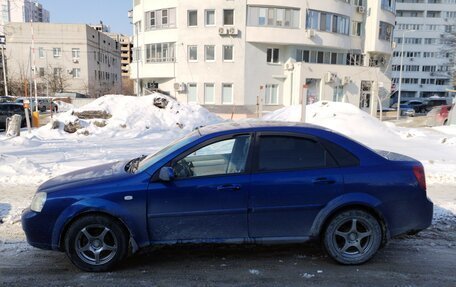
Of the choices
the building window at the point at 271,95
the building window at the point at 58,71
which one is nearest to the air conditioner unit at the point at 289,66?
the building window at the point at 271,95

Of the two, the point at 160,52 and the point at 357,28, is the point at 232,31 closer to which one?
the point at 160,52

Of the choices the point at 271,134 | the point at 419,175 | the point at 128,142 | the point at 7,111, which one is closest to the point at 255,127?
the point at 271,134

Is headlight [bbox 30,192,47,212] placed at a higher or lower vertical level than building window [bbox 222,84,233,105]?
lower

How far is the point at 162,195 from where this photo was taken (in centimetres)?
399

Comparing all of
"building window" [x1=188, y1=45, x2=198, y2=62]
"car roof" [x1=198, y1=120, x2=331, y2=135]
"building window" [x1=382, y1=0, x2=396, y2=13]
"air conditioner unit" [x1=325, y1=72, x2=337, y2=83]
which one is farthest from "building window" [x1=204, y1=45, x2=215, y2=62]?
"car roof" [x1=198, y1=120, x2=331, y2=135]

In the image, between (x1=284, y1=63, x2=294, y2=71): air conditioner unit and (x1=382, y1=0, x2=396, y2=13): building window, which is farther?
(x1=382, y1=0, x2=396, y2=13): building window

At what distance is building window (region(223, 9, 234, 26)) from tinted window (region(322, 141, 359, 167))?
106ft

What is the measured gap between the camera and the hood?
4176mm

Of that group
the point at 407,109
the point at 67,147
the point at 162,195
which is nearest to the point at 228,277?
the point at 162,195

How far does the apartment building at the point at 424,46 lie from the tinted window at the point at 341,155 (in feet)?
282

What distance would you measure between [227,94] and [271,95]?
14.4ft

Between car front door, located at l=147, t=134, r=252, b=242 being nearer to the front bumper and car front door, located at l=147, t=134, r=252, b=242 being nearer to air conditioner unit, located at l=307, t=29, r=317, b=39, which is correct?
the front bumper

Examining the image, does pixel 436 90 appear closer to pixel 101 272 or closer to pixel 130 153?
pixel 130 153

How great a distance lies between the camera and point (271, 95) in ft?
121
